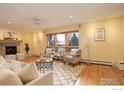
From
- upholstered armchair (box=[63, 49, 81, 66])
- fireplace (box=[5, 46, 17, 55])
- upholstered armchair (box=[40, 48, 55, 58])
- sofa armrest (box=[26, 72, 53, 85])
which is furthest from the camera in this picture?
fireplace (box=[5, 46, 17, 55])

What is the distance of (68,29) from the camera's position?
6.09m

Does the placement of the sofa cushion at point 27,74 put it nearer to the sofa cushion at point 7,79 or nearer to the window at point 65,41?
the sofa cushion at point 7,79

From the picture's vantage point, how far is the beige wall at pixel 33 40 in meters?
6.16

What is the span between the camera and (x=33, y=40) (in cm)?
630

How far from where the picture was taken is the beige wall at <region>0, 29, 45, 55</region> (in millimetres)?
6164

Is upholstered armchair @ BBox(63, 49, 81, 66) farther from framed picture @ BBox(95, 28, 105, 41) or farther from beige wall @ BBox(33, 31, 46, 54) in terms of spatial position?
beige wall @ BBox(33, 31, 46, 54)

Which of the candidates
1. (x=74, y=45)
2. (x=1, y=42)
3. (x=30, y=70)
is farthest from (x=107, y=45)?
(x=1, y=42)

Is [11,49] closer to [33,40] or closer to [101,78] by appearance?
[33,40]

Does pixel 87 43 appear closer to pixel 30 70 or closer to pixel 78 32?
pixel 78 32

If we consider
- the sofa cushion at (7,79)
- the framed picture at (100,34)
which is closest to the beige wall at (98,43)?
the framed picture at (100,34)

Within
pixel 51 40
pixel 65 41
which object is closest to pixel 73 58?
pixel 65 41

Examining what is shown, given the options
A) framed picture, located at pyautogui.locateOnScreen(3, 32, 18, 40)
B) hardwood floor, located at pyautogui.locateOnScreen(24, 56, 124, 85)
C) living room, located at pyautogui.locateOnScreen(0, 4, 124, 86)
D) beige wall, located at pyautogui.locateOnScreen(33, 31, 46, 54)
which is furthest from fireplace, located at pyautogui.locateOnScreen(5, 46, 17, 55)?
hardwood floor, located at pyautogui.locateOnScreen(24, 56, 124, 85)
